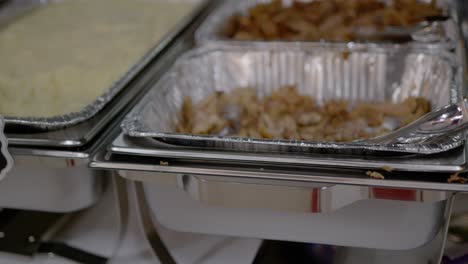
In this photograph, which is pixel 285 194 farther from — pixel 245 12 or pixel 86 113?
pixel 245 12

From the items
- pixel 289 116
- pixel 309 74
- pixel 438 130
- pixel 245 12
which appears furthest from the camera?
pixel 245 12

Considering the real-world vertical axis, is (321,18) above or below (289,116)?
above

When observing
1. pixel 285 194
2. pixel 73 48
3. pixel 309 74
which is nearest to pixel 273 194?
pixel 285 194

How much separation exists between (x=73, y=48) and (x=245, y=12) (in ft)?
1.52

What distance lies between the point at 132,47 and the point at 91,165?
17.4 inches

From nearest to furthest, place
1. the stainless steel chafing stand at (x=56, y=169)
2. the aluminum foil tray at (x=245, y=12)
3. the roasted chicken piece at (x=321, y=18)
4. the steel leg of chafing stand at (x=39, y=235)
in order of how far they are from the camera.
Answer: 1. the stainless steel chafing stand at (x=56, y=169)
2. the steel leg of chafing stand at (x=39, y=235)
3. the aluminum foil tray at (x=245, y=12)
4. the roasted chicken piece at (x=321, y=18)

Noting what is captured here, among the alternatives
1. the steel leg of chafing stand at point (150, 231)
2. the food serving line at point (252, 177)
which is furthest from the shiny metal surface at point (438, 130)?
the steel leg of chafing stand at point (150, 231)

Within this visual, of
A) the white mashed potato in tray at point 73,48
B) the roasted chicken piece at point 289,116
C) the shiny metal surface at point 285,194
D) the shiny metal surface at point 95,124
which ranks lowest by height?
the shiny metal surface at point 285,194

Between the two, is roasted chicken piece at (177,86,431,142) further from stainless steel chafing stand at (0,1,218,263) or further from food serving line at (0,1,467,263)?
stainless steel chafing stand at (0,1,218,263)

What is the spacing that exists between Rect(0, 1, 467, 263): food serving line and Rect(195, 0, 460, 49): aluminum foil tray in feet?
0.23

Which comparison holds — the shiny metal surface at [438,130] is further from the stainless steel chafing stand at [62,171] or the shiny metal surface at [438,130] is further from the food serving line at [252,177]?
the stainless steel chafing stand at [62,171]

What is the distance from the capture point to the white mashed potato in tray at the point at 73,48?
95 cm

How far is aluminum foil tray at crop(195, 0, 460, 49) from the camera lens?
1050 millimetres

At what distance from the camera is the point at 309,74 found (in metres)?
1.11
